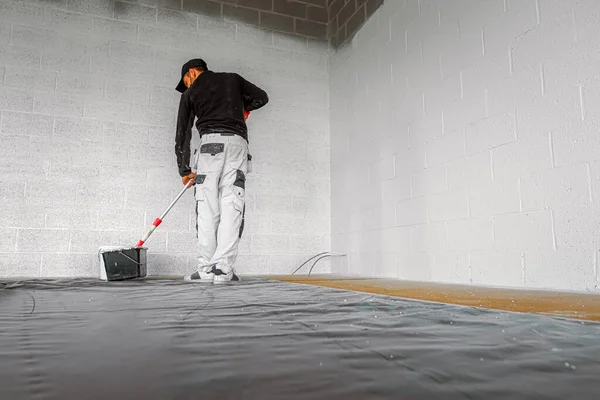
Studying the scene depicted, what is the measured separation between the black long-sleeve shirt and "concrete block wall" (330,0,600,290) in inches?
46.4

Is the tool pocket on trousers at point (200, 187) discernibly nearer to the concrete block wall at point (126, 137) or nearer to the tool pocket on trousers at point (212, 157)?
the tool pocket on trousers at point (212, 157)

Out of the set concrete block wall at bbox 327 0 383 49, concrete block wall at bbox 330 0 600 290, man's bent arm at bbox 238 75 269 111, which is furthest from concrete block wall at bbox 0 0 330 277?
man's bent arm at bbox 238 75 269 111

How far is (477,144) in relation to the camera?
8.52ft

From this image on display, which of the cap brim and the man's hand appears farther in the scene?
the cap brim

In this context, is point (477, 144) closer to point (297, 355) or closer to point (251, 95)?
point (251, 95)

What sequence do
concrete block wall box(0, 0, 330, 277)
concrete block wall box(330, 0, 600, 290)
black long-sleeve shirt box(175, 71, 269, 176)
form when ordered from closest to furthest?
concrete block wall box(330, 0, 600, 290) < black long-sleeve shirt box(175, 71, 269, 176) < concrete block wall box(0, 0, 330, 277)

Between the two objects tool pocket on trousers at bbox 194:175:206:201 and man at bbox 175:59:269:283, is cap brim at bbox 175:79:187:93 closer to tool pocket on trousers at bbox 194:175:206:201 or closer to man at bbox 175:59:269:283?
man at bbox 175:59:269:283

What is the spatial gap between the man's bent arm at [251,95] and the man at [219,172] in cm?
5

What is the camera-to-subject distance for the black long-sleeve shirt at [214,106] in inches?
109

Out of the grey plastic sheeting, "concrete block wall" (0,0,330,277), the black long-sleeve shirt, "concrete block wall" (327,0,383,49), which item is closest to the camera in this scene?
the grey plastic sheeting

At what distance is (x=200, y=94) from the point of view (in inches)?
111

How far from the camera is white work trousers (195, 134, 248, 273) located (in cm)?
264

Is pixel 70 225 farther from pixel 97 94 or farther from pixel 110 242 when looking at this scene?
pixel 97 94

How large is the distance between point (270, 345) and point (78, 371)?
0.90 feet
